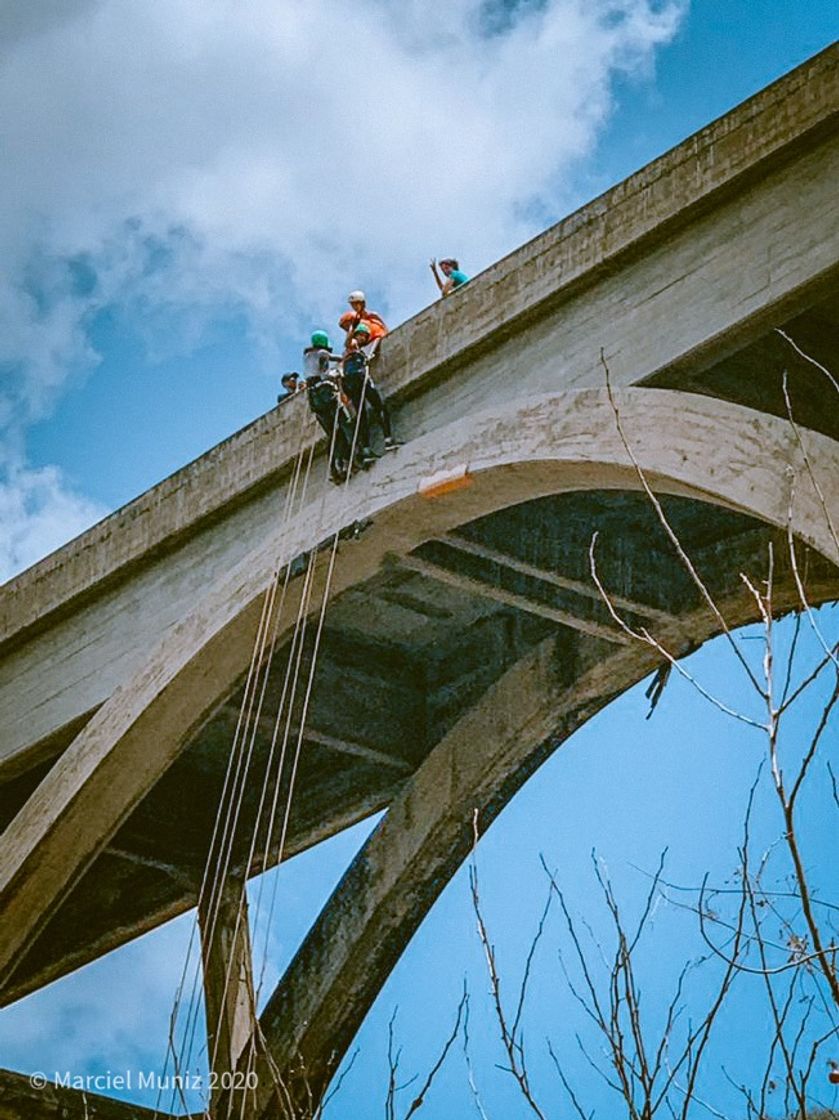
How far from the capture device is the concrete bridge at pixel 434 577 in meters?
11.4

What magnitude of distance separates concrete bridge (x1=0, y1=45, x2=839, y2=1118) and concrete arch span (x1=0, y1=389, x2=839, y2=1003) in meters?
0.02

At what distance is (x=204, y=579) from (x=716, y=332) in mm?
5204

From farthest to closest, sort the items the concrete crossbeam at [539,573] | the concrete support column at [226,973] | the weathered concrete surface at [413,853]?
the concrete support column at [226,973]
the weathered concrete surface at [413,853]
the concrete crossbeam at [539,573]

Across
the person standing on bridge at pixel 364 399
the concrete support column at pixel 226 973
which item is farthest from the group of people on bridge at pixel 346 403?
the concrete support column at pixel 226 973

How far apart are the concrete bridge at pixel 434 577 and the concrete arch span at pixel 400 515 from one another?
0.02 m

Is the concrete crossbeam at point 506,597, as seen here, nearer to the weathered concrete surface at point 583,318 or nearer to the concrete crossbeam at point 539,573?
the concrete crossbeam at point 539,573

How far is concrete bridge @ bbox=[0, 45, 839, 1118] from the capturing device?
1142 cm

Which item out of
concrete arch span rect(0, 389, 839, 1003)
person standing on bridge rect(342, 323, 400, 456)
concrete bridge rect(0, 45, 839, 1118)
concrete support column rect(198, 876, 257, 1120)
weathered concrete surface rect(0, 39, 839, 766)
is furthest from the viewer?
concrete support column rect(198, 876, 257, 1120)

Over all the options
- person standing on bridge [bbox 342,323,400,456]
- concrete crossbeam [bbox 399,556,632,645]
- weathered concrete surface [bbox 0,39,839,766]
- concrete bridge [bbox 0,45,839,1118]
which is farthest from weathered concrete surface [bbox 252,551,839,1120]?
person standing on bridge [bbox 342,323,400,456]

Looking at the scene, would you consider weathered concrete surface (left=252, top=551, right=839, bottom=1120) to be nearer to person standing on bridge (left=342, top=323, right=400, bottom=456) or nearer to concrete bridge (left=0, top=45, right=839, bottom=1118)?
concrete bridge (left=0, top=45, right=839, bottom=1118)

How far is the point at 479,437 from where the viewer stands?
1280 cm

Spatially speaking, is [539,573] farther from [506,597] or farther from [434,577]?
[434,577]

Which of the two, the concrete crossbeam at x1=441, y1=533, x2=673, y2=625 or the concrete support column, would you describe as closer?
the concrete crossbeam at x1=441, y1=533, x2=673, y2=625

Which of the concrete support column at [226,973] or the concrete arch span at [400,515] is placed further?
the concrete support column at [226,973]
